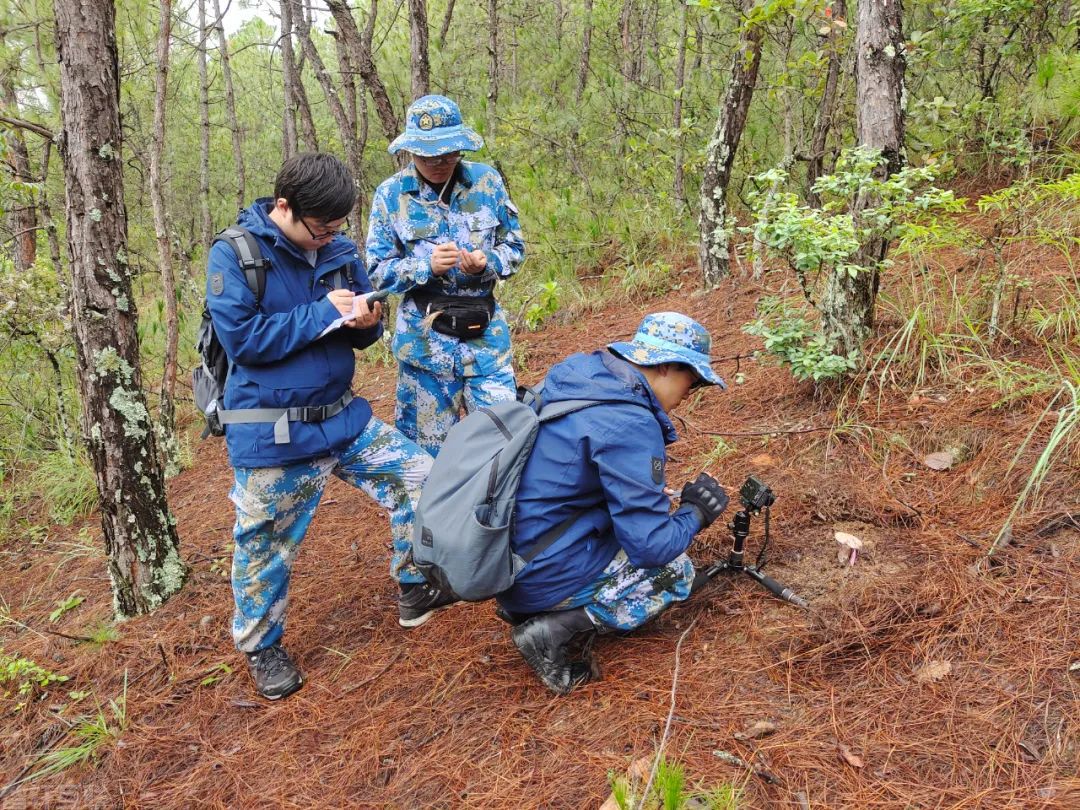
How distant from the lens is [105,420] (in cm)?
325

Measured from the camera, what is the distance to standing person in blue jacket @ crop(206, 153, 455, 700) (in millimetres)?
2498

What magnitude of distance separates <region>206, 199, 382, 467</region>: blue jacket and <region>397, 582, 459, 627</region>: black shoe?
80 cm

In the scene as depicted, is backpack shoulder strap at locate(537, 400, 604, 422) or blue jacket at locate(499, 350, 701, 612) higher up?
backpack shoulder strap at locate(537, 400, 604, 422)

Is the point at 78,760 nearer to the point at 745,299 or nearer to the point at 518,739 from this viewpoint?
the point at 518,739

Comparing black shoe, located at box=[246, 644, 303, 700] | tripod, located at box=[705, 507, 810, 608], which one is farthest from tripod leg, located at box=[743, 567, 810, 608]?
black shoe, located at box=[246, 644, 303, 700]

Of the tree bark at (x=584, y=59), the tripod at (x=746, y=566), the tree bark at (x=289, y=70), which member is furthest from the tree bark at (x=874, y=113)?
the tree bark at (x=289, y=70)

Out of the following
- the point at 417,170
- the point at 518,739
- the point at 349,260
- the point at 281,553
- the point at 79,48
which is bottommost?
the point at 518,739

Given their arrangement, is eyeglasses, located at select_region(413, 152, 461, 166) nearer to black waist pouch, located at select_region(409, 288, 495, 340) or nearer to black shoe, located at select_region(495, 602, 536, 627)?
black waist pouch, located at select_region(409, 288, 495, 340)

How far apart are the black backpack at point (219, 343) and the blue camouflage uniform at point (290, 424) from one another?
29mm

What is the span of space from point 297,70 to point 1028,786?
10368 millimetres

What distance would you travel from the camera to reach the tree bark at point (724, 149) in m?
5.34

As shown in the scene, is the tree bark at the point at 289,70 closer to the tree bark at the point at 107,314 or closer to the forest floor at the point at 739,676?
the tree bark at the point at 107,314

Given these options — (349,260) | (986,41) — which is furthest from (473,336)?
(986,41)

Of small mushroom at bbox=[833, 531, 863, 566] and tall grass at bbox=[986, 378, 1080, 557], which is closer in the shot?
tall grass at bbox=[986, 378, 1080, 557]
